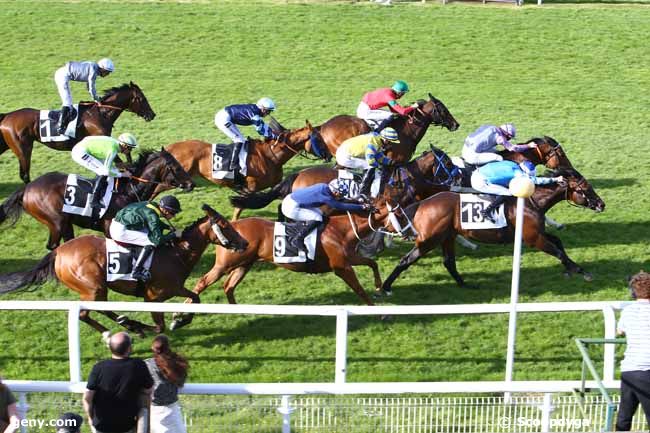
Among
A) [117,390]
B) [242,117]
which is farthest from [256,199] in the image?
[117,390]

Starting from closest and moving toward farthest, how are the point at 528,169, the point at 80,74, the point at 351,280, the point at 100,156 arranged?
the point at 351,280, the point at 100,156, the point at 528,169, the point at 80,74

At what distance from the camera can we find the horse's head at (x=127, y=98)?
12.1m

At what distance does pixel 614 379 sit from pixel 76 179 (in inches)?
204

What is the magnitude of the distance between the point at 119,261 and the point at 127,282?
20 centimetres

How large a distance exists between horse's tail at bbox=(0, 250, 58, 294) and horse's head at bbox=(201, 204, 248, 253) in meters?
1.31

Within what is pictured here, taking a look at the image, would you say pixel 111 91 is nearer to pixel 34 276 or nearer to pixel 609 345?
pixel 34 276

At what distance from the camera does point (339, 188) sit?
9.20 m

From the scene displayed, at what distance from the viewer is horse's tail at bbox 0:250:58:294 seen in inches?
319

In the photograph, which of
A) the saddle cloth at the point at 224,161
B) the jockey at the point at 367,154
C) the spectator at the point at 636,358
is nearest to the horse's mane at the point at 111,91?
the saddle cloth at the point at 224,161

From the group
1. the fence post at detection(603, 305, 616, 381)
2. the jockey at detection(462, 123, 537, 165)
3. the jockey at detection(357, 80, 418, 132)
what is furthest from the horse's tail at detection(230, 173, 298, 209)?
the fence post at detection(603, 305, 616, 381)

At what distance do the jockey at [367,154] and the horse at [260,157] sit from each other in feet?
3.26

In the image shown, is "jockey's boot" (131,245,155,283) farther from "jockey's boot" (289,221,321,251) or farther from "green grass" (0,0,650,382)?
"jockey's boot" (289,221,321,251)

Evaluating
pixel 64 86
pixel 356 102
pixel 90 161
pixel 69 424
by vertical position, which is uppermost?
pixel 356 102

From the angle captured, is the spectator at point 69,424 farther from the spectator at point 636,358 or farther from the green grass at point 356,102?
the spectator at point 636,358
